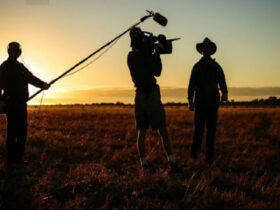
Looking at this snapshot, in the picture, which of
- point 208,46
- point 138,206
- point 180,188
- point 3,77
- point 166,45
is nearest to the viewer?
point 138,206

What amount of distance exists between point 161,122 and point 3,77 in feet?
10.3

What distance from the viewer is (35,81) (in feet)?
23.0

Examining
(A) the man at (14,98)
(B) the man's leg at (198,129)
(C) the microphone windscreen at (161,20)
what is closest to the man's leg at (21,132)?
(A) the man at (14,98)

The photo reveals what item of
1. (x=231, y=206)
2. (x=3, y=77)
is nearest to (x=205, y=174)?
(x=231, y=206)

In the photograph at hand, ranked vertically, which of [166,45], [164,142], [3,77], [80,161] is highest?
[166,45]

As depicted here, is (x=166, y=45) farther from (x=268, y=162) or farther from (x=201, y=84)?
(x=268, y=162)

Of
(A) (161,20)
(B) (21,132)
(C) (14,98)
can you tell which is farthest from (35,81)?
(A) (161,20)

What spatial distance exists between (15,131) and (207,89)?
3882mm

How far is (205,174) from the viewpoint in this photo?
5.89 m

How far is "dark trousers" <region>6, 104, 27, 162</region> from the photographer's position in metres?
6.70

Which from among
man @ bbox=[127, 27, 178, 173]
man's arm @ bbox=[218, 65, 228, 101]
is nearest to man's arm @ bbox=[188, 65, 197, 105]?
man's arm @ bbox=[218, 65, 228, 101]

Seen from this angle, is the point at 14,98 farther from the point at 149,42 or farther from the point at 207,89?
the point at 207,89

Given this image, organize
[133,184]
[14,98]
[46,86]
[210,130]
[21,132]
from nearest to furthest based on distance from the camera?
[133,184] → [14,98] → [21,132] → [46,86] → [210,130]

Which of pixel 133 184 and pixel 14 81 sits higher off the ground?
pixel 14 81
